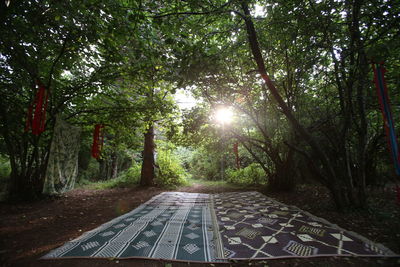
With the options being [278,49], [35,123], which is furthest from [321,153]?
[35,123]

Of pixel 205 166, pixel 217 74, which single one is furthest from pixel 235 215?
pixel 205 166

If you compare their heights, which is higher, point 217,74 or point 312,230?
point 217,74

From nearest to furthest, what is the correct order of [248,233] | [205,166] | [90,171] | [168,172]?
1. [248,233]
2. [168,172]
3. [90,171]
4. [205,166]

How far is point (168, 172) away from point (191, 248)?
614cm

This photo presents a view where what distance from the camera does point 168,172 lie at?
792 cm

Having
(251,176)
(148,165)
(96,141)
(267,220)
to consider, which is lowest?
(267,220)

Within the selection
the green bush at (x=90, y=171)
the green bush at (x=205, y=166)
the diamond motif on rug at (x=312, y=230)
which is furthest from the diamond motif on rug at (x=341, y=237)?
the green bush at (x=90, y=171)

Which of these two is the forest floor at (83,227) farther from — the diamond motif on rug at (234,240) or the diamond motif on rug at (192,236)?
the diamond motif on rug at (192,236)

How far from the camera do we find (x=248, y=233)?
92.7 inches

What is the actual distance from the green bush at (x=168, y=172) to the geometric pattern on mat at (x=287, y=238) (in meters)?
4.97

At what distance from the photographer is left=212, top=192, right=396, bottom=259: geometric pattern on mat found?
5.97 ft

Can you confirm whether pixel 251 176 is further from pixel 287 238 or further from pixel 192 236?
pixel 192 236

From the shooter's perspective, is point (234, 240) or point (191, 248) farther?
point (234, 240)

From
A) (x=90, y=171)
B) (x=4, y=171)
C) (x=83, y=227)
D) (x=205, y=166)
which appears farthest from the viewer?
(x=205, y=166)
